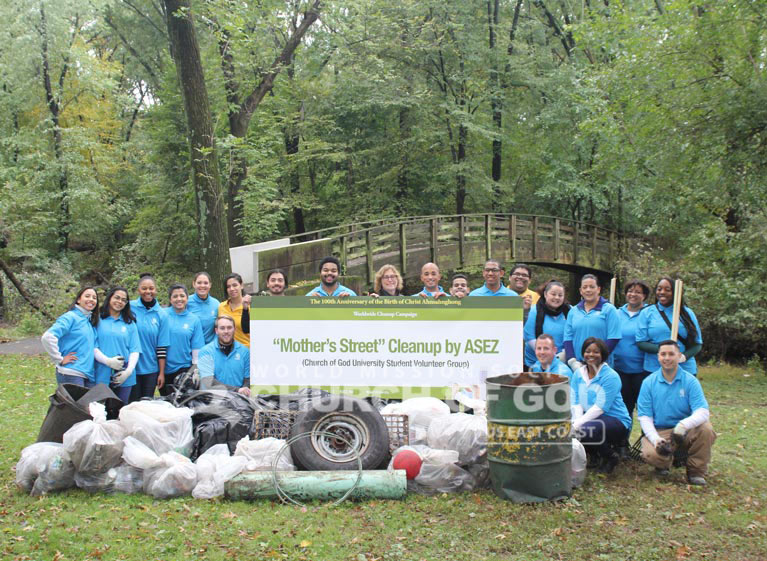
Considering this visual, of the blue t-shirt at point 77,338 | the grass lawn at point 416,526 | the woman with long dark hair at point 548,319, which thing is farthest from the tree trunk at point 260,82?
the grass lawn at point 416,526

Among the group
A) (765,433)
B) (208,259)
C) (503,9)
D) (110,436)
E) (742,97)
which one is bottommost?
(765,433)

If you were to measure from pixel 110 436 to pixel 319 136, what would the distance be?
17.8m

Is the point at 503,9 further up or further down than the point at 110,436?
further up

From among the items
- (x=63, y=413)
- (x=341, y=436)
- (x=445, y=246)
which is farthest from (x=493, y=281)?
(x=445, y=246)

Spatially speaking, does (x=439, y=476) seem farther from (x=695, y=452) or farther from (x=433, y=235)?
(x=433, y=235)

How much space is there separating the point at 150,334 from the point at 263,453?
7.36 feet

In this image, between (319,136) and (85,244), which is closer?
(319,136)

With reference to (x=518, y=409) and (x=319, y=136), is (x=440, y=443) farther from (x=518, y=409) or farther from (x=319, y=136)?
(x=319, y=136)

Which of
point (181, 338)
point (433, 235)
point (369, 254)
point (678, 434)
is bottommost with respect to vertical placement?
point (678, 434)

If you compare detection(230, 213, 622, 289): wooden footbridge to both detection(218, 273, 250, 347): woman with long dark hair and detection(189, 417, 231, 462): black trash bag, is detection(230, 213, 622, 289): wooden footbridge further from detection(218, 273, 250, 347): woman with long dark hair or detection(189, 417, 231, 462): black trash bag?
detection(189, 417, 231, 462): black trash bag

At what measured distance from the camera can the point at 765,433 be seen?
906 centimetres

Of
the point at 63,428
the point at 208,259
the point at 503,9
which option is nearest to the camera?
the point at 63,428

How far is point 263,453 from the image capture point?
6.33 metres

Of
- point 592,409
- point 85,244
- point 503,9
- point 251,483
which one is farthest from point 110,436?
point 85,244
